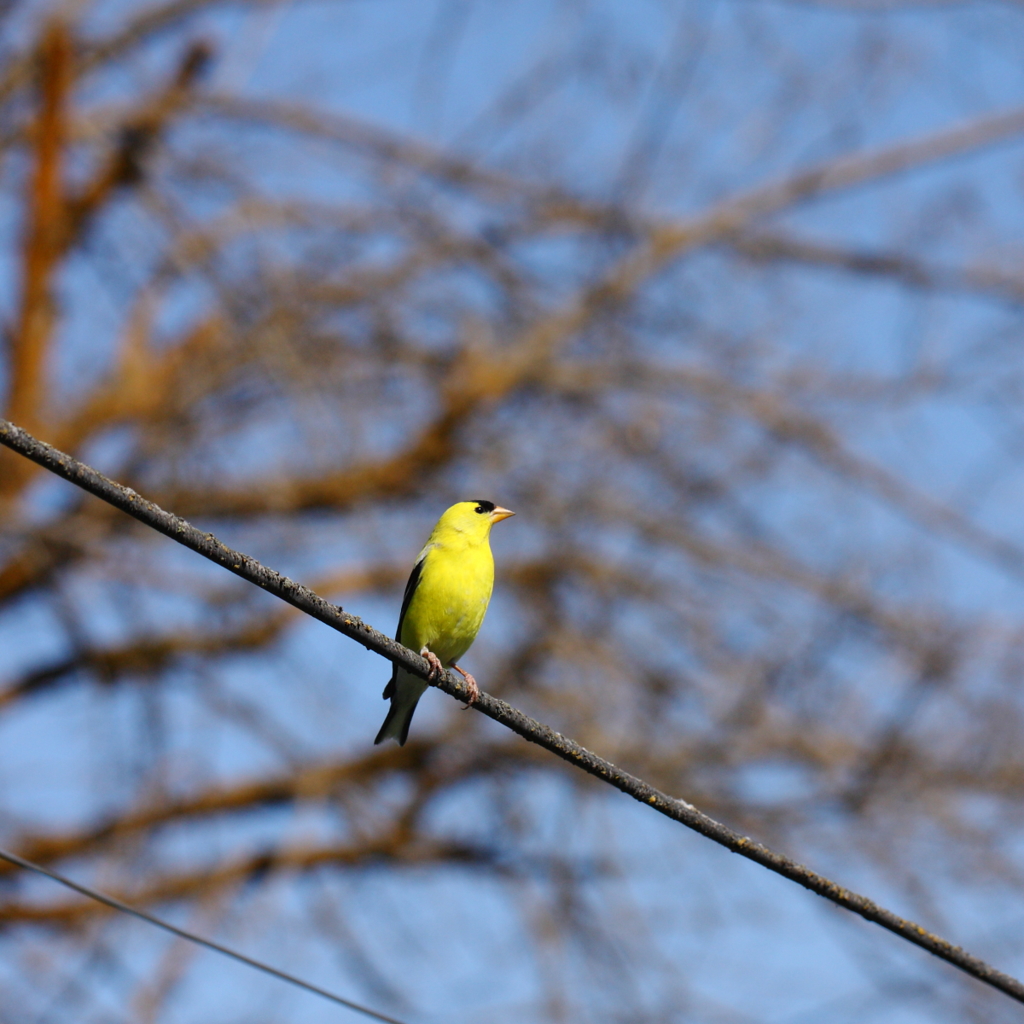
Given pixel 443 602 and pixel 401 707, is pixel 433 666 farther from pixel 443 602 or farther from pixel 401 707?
pixel 401 707

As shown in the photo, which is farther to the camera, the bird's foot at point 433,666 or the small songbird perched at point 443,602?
the small songbird perched at point 443,602

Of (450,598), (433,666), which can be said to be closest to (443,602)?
(450,598)

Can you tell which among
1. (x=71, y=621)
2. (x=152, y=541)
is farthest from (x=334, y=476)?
(x=71, y=621)

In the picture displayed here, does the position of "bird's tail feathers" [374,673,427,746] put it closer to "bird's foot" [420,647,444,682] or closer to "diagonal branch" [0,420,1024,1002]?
"bird's foot" [420,647,444,682]

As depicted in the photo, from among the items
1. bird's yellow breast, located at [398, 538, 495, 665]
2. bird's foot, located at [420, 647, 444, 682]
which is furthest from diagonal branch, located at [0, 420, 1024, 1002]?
bird's yellow breast, located at [398, 538, 495, 665]

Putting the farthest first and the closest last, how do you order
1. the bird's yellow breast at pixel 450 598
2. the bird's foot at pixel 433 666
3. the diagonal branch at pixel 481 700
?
the bird's yellow breast at pixel 450 598
the bird's foot at pixel 433 666
the diagonal branch at pixel 481 700

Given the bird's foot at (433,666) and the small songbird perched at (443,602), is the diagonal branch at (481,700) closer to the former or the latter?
the bird's foot at (433,666)

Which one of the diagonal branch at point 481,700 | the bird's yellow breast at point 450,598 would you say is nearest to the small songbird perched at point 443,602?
the bird's yellow breast at point 450,598

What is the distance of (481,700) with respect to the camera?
2.86 metres

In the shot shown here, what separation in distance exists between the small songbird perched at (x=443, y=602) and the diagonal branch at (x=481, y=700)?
4.66ft

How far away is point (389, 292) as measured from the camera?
956 centimetres

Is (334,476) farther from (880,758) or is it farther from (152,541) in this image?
(880,758)

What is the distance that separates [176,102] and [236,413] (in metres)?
2.14

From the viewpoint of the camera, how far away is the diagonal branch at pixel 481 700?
228cm
